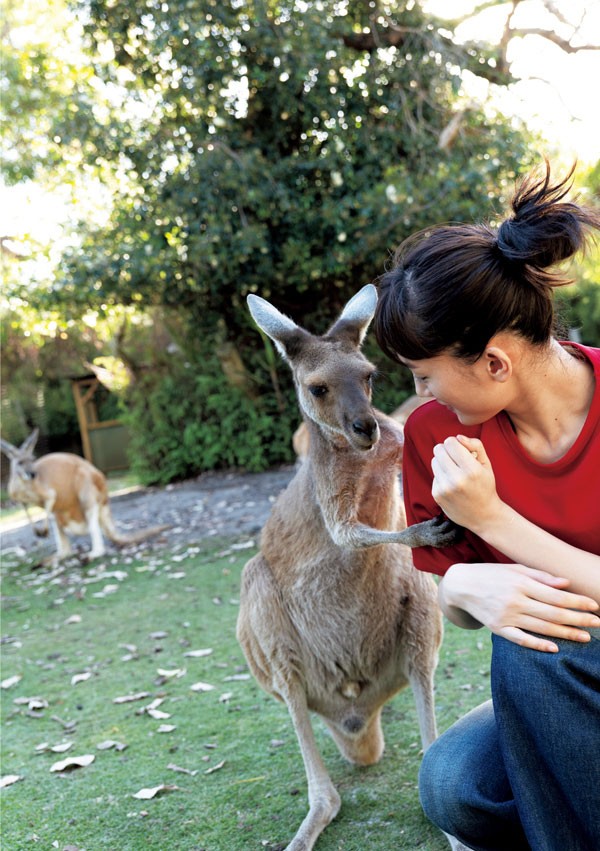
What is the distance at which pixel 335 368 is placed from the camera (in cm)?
220

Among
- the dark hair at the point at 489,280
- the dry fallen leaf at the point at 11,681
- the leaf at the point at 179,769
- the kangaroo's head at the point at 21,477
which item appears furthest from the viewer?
the kangaroo's head at the point at 21,477

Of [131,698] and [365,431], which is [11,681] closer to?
[131,698]

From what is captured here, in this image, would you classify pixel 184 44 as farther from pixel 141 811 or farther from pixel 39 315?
pixel 141 811

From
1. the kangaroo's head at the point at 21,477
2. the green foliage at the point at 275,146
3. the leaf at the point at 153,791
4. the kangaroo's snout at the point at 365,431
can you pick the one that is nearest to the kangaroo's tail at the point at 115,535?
the kangaroo's head at the point at 21,477

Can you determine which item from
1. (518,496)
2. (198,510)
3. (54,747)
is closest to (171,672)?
(54,747)

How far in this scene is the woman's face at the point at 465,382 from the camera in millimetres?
1420

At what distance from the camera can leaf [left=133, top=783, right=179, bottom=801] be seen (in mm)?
2426

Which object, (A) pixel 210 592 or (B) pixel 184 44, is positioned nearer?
(A) pixel 210 592

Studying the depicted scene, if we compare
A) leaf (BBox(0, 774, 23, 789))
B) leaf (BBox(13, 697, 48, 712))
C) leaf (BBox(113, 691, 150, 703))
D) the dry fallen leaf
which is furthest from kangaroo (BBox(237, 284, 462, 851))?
the dry fallen leaf

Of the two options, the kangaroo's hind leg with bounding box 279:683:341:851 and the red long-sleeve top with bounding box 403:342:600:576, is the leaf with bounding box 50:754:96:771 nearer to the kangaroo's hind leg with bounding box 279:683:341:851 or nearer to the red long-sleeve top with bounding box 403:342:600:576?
the kangaroo's hind leg with bounding box 279:683:341:851

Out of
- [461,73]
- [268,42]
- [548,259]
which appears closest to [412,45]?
[461,73]

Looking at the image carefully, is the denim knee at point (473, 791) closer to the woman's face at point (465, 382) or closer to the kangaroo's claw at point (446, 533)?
the kangaroo's claw at point (446, 533)

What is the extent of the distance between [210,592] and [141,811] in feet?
8.21

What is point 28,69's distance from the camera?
30.5 feet
